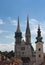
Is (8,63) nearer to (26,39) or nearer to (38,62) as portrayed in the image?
(38,62)

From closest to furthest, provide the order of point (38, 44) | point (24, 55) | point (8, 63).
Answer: point (8, 63) < point (38, 44) < point (24, 55)

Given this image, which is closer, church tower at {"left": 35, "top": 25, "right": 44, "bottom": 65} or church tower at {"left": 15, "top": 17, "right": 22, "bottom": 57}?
church tower at {"left": 35, "top": 25, "right": 44, "bottom": 65}

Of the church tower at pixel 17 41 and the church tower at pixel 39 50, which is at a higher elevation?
the church tower at pixel 17 41

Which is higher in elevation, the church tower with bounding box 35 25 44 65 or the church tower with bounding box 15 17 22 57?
the church tower with bounding box 15 17 22 57

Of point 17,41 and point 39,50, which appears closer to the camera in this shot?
point 39,50

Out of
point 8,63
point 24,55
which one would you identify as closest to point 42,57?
point 8,63

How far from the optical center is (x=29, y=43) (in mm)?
113562

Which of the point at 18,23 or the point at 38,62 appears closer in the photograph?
the point at 38,62

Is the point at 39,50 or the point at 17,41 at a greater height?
the point at 17,41

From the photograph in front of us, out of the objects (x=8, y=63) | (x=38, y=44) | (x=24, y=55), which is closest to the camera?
(x=8, y=63)

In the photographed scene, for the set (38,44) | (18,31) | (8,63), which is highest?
(18,31)

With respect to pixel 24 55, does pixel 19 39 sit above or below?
above

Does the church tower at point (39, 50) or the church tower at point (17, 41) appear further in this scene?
the church tower at point (17, 41)

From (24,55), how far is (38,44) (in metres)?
26.4
